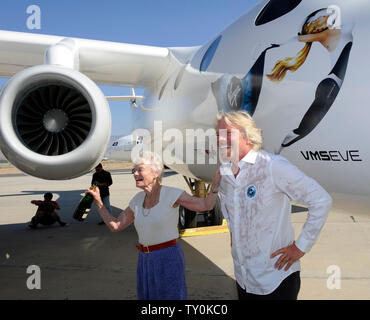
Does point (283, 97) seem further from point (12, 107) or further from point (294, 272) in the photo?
point (12, 107)

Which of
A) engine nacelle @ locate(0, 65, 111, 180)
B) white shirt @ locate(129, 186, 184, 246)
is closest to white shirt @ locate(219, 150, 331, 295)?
white shirt @ locate(129, 186, 184, 246)

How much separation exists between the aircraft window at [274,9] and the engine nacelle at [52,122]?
1.74 metres

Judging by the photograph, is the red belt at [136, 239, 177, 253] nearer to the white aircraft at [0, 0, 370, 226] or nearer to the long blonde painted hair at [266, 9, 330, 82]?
the white aircraft at [0, 0, 370, 226]

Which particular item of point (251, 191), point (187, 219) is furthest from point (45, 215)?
point (251, 191)

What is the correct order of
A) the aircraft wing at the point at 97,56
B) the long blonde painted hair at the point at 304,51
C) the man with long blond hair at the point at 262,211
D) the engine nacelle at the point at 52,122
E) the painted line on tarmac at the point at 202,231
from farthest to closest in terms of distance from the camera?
the painted line on tarmac at the point at 202,231, the aircraft wing at the point at 97,56, the engine nacelle at the point at 52,122, the long blonde painted hair at the point at 304,51, the man with long blond hair at the point at 262,211

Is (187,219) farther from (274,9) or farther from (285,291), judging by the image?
(285,291)

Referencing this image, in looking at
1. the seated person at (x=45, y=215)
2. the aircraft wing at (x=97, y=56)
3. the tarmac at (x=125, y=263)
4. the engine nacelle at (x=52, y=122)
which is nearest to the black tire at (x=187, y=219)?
the tarmac at (x=125, y=263)

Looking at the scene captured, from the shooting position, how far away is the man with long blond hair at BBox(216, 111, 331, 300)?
1.77 meters

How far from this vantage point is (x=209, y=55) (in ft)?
13.8

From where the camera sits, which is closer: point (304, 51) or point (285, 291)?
point (285, 291)

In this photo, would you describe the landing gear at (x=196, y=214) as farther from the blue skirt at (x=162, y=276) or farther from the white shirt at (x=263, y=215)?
the white shirt at (x=263, y=215)

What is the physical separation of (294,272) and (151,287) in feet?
3.32

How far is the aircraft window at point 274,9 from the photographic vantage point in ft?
8.96

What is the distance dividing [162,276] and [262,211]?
37.1 inches
